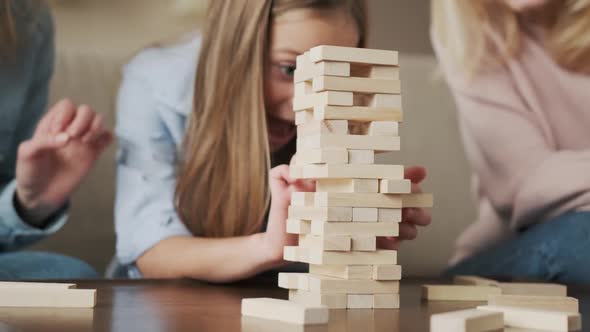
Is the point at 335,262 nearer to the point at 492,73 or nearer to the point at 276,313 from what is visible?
the point at 276,313

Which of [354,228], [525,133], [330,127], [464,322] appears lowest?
[464,322]

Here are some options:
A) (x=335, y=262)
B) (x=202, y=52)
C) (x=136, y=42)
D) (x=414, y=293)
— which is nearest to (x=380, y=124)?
(x=335, y=262)

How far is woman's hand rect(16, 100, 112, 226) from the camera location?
1.42 m

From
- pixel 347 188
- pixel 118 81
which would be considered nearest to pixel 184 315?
pixel 347 188

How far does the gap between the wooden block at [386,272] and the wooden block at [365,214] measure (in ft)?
0.18

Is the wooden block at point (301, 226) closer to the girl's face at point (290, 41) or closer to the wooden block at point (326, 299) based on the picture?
the wooden block at point (326, 299)

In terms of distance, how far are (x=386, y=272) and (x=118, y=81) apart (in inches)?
40.8

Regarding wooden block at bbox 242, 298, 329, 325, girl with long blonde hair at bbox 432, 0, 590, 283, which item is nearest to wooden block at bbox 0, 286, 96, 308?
wooden block at bbox 242, 298, 329, 325

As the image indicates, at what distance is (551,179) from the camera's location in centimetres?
185

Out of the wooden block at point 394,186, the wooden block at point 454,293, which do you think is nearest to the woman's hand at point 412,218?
the wooden block at point 454,293

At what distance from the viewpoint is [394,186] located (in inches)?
36.5

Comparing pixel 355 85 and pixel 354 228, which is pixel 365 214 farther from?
pixel 355 85

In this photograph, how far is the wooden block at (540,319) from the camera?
784 millimetres

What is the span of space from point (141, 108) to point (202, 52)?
0.54ft
